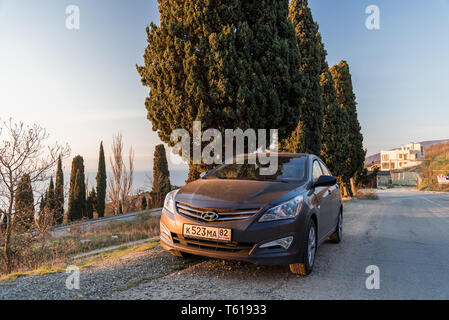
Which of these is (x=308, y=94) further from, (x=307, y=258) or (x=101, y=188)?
A: (x=101, y=188)

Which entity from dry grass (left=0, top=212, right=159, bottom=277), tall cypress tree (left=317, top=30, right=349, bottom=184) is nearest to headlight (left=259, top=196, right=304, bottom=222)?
dry grass (left=0, top=212, right=159, bottom=277)

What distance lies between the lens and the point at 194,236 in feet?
12.3

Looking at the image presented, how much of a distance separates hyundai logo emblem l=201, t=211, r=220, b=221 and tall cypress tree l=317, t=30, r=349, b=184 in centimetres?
1550

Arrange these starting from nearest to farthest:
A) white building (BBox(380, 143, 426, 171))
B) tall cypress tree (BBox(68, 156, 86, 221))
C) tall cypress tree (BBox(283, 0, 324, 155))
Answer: tall cypress tree (BBox(283, 0, 324, 155)) < tall cypress tree (BBox(68, 156, 86, 221)) < white building (BBox(380, 143, 426, 171))

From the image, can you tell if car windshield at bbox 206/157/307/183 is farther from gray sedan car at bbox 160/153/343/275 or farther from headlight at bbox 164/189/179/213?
headlight at bbox 164/189/179/213

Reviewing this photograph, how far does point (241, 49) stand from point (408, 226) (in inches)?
251

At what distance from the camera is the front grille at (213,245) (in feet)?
11.6

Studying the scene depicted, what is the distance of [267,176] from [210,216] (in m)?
1.37

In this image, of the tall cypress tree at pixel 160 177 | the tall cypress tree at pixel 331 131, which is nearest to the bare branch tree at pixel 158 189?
the tall cypress tree at pixel 160 177

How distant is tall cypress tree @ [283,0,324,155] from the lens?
14.3 metres

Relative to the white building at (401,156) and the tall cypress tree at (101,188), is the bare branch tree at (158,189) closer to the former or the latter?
the tall cypress tree at (101,188)

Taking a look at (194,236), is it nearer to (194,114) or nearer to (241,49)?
(194,114)

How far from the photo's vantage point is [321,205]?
4688 mm
